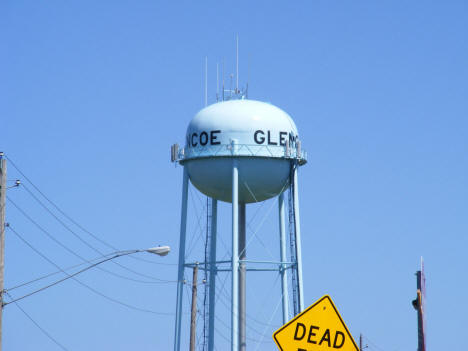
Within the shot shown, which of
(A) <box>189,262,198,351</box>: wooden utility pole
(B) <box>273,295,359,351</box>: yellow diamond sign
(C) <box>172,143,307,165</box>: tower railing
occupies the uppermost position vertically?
(C) <box>172,143,307,165</box>: tower railing

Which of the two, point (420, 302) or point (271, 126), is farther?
point (271, 126)

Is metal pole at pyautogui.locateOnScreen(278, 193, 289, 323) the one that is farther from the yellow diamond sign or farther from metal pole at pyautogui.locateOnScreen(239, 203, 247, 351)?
the yellow diamond sign

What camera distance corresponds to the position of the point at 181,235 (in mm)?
34344

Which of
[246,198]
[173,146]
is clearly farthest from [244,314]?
[173,146]

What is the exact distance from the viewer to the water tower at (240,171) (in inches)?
1303

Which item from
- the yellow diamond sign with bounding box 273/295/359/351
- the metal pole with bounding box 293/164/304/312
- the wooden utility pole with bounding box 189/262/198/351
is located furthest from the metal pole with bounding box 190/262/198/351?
the yellow diamond sign with bounding box 273/295/359/351

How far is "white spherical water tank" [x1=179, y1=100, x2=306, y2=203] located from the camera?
3316 cm

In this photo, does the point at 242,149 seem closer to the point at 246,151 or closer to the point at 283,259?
the point at 246,151

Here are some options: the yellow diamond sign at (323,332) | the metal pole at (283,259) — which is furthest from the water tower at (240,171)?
the yellow diamond sign at (323,332)

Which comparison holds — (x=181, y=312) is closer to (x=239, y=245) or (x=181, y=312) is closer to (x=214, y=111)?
(x=239, y=245)

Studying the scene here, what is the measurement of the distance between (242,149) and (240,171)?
2.28ft

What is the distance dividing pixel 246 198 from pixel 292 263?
2.47 metres

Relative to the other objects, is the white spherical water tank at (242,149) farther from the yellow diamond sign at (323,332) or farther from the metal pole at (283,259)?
the yellow diamond sign at (323,332)

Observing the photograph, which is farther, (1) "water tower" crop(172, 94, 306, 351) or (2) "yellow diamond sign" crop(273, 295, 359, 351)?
(1) "water tower" crop(172, 94, 306, 351)
